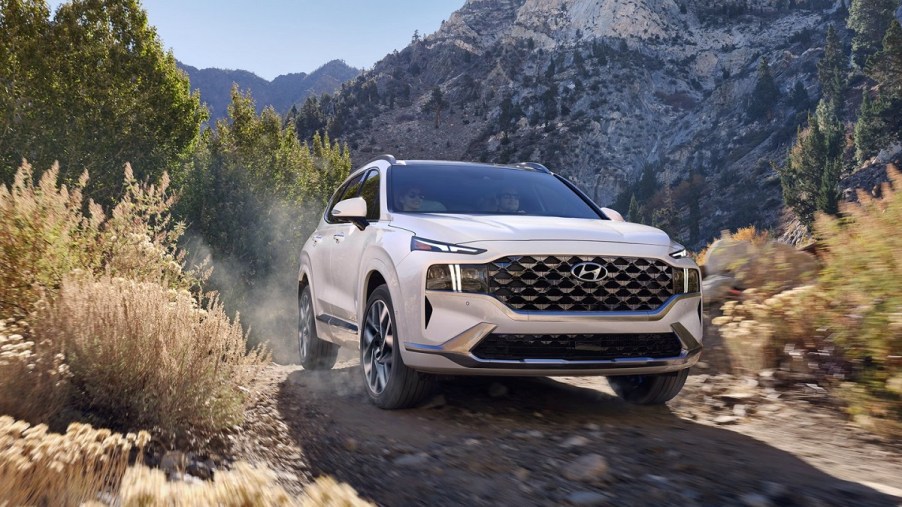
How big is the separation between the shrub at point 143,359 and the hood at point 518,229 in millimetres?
1425

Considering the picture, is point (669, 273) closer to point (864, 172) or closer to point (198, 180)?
point (198, 180)

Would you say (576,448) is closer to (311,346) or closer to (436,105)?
(311,346)

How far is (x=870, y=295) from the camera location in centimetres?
452

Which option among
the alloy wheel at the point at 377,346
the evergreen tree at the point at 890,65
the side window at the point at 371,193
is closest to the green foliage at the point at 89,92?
the side window at the point at 371,193

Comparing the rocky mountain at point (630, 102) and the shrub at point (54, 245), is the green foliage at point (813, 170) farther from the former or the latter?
the shrub at point (54, 245)

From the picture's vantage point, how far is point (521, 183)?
6207 millimetres

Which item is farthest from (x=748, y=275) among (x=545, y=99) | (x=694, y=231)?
(x=545, y=99)

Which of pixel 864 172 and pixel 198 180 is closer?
pixel 198 180

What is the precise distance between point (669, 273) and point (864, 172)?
6776cm

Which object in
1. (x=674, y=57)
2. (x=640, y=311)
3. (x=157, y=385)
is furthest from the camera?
A: (x=674, y=57)

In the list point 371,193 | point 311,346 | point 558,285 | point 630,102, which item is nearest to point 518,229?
point 558,285

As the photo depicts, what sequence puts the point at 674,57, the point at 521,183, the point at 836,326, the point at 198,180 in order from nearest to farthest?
the point at 836,326 < the point at 521,183 < the point at 198,180 < the point at 674,57

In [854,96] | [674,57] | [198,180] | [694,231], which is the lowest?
[694,231]

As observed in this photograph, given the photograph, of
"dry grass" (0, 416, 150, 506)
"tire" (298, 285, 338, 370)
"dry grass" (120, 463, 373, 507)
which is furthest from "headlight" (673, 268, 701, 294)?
"tire" (298, 285, 338, 370)
